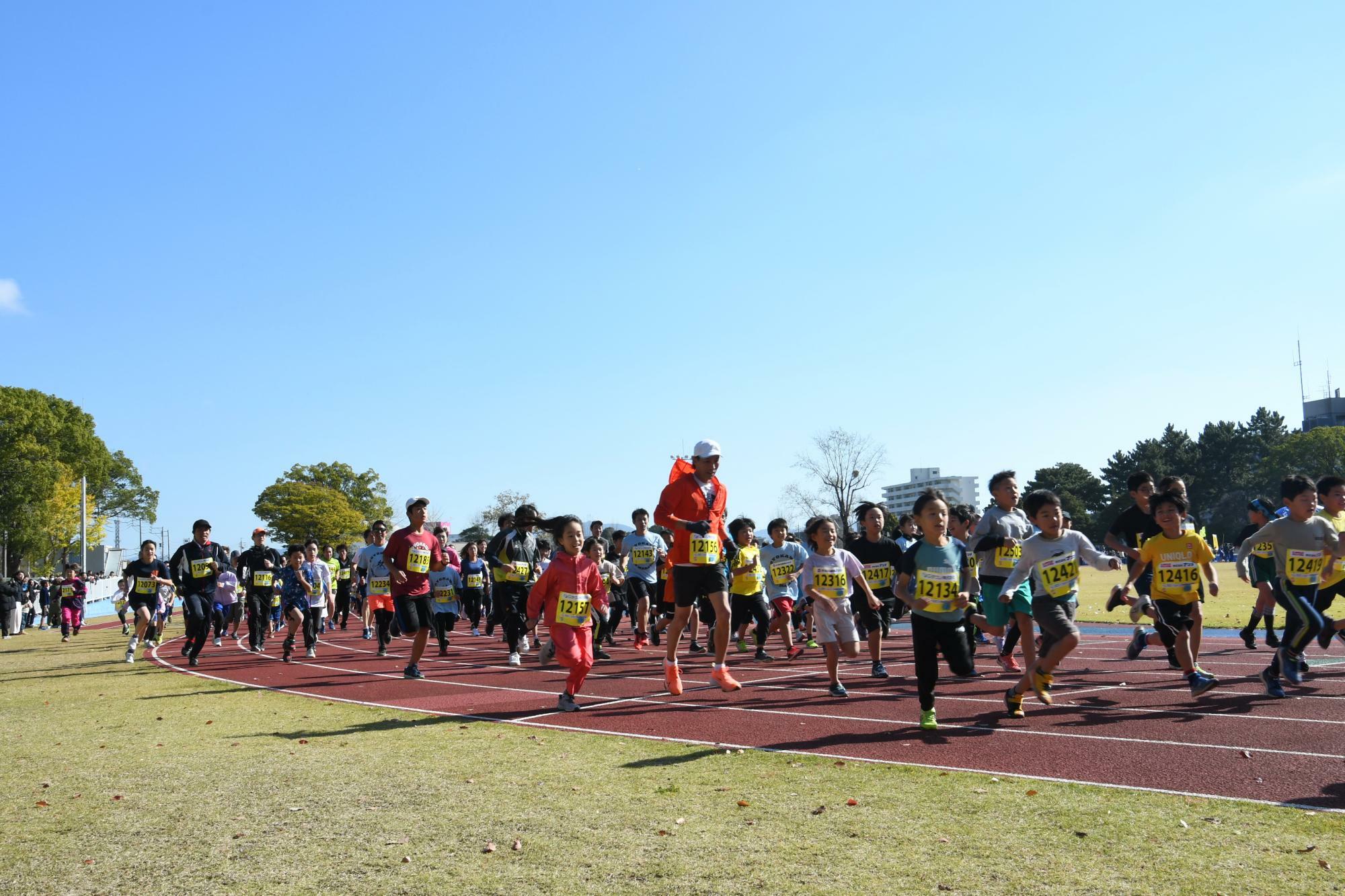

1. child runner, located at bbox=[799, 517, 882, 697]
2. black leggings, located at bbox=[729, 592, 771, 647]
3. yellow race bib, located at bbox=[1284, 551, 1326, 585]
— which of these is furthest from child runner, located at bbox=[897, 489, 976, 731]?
black leggings, located at bbox=[729, 592, 771, 647]

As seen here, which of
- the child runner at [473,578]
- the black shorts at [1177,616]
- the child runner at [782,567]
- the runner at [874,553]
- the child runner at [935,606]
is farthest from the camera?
the child runner at [473,578]

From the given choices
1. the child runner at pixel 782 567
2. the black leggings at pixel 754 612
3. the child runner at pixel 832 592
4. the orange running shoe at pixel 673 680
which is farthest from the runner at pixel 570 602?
the child runner at pixel 782 567

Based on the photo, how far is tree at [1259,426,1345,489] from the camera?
302 ft

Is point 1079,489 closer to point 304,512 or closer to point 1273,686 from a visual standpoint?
point 304,512

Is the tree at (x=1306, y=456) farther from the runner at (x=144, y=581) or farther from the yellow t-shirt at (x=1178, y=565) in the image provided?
the runner at (x=144, y=581)

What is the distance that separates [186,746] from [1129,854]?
6.90 metres

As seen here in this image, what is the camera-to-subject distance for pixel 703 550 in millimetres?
9281

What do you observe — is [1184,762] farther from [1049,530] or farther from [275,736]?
[275,736]

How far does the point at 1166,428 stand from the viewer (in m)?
102

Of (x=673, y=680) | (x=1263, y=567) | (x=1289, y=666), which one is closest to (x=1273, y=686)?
(x=1289, y=666)

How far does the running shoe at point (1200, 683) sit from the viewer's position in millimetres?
8930

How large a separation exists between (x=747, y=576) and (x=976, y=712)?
514cm

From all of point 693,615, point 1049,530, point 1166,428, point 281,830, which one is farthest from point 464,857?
point 1166,428

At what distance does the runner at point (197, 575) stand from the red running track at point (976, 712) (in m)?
0.85
